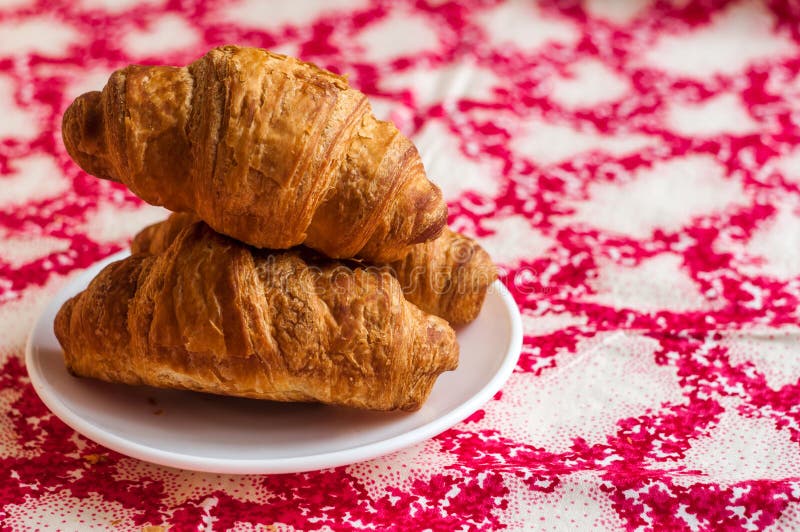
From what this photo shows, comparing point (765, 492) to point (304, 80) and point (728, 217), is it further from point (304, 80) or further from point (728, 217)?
point (728, 217)

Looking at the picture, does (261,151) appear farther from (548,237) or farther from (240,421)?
(548,237)

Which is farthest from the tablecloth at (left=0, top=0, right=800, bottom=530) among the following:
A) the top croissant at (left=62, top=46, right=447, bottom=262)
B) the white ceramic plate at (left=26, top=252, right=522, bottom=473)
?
the top croissant at (left=62, top=46, right=447, bottom=262)

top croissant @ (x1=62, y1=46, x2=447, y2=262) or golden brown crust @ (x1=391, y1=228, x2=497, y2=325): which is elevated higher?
top croissant @ (x1=62, y1=46, x2=447, y2=262)

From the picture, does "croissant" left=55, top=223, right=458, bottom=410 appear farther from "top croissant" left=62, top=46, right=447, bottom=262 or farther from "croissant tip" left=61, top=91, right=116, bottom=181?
"croissant tip" left=61, top=91, right=116, bottom=181

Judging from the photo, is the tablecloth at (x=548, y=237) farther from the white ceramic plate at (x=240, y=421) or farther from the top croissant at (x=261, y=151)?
the top croissant at (x=261, y=151)

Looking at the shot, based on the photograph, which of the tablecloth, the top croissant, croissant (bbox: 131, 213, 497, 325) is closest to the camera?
the top croissant

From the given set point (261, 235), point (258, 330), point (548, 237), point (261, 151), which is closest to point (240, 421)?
point (258, 330)

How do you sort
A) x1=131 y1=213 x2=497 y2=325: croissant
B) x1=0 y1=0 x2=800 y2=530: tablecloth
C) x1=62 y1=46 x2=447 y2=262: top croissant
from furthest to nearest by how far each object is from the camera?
x1=131 y1=213 x2=497 y2=325: croissant < x1=0 y1=0 x2=800 y2=530: tablecloth < x1=62 y1=46 x2=447 y2=262: top croissant

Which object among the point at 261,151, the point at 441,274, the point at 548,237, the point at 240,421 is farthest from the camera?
the point at 548,237
